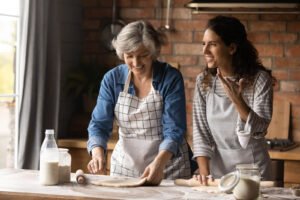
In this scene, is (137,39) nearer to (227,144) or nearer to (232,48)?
(232,48)

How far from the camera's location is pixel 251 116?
255 cm

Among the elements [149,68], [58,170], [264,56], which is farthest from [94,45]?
[58,170]

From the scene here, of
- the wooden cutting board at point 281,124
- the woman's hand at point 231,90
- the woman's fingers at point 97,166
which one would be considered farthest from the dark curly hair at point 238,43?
the wooden cutting board at point 281,124

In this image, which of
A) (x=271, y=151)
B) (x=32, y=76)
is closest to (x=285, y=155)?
(x=271, y=151)

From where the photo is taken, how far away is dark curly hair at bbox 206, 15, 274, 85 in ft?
8.88

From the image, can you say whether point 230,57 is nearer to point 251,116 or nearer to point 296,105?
point 251,116

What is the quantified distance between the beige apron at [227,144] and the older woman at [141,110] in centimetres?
14

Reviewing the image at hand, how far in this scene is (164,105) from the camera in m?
2.74

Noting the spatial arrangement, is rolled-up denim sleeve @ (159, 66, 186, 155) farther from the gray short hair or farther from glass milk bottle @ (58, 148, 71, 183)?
glass milk bottle @ (58, 148, 71, 183)

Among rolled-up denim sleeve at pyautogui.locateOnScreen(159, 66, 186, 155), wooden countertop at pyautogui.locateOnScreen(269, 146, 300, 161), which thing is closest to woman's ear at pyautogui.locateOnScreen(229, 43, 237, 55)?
rolled-up denim sleeve at pyautogui.locateOnScreen(159, 66, 186, 155)

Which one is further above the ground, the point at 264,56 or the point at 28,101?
the point at 264,56

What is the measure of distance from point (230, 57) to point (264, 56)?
1.43 meters

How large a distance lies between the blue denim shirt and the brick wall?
1455mm

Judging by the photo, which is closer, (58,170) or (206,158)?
(58,170)
